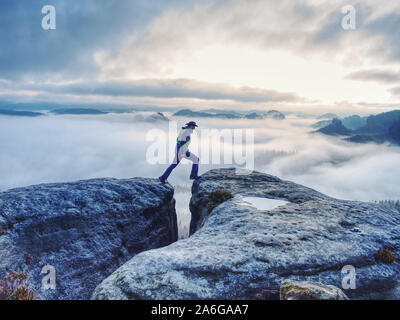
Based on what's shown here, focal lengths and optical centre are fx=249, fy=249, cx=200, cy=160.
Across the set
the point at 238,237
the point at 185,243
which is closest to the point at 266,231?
the point at 238,237

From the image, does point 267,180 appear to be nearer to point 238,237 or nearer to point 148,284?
point 238,237

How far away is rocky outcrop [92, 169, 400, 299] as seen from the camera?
969 cm

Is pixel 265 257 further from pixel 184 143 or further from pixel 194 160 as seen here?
pixel 194 160

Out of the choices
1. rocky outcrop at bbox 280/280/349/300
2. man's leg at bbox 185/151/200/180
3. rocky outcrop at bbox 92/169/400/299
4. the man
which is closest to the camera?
rocky outcrop at bbox 280/280/349/300

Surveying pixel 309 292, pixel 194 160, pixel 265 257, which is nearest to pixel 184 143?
pixel 194 160

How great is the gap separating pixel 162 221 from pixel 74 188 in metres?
8.30

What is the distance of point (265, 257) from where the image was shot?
11.3 m

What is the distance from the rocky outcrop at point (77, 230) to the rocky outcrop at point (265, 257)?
24.1 ft

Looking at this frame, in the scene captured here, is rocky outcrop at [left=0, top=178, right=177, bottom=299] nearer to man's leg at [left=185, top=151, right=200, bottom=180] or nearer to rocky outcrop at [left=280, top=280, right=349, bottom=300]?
man's leg at [left=185, top=151, right=200, bottom=180]

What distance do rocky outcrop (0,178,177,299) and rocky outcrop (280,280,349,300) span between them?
44.5 ft

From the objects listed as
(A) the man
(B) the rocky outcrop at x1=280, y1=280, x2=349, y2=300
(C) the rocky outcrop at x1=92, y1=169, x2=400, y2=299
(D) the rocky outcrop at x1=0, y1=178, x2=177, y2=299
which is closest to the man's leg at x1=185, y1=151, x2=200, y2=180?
(A) the man

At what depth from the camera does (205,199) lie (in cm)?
2217

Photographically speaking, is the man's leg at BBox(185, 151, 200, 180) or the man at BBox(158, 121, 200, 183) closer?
the man at BBox(158, 121, 200, 183)

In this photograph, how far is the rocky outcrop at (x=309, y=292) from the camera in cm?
752
